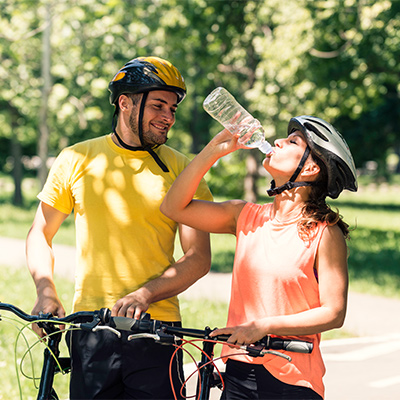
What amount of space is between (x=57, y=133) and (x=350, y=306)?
662 inches

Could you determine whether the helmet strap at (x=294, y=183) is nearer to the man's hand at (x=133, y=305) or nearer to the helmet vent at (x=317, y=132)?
the helmet vent at (x=317, y=132)

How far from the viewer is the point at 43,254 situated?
3.30 meters

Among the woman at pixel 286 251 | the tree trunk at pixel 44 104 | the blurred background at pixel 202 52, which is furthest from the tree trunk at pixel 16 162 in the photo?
the woman at pixel 286 251

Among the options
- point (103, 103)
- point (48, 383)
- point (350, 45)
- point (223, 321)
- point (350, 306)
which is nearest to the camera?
point (48, 383)

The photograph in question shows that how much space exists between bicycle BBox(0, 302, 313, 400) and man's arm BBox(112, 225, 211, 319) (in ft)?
0.50

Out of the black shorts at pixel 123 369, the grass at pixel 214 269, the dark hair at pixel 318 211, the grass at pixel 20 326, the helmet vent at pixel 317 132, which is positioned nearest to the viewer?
the dark hair at pixel 318 211

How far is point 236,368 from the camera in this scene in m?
2.87

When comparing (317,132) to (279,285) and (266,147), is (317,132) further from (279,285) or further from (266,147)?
(279,285)

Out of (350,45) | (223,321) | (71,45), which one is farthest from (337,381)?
(71,45)

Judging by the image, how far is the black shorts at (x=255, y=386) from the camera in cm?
273

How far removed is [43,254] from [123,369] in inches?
27.2

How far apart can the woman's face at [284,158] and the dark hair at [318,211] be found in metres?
0.08

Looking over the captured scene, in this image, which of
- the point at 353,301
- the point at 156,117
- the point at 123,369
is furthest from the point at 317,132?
the point at 353,301

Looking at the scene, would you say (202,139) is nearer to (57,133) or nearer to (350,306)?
(57,133)
